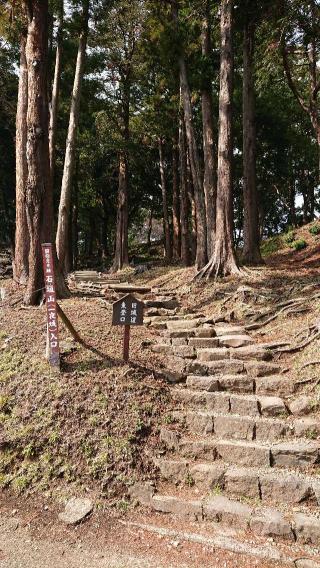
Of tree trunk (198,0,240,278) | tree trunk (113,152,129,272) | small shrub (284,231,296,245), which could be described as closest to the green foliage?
small shrub (284,231,296,245)

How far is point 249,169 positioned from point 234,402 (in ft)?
27.4

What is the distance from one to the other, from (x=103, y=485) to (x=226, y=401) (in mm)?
1817

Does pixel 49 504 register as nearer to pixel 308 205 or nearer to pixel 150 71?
pixel 150 71

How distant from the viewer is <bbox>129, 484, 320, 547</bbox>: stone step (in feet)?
11.8

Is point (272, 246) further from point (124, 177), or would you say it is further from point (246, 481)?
point (246, 481)

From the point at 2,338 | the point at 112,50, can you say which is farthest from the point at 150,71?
the point at 2,338

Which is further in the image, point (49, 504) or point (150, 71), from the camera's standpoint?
point (150, 71)

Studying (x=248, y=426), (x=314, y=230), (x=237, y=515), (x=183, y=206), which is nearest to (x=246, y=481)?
(x=237, y=515)

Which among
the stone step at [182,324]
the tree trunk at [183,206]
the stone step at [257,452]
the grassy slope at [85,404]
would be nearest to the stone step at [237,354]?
the grassy slope at [85,404]

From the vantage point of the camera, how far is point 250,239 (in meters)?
11.4

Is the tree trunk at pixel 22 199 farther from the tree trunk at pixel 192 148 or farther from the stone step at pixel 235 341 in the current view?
the stone step at pixel 235 341

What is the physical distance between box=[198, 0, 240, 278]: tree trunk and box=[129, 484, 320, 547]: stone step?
21.0ft

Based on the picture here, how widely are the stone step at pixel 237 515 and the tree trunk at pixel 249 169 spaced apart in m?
7.98

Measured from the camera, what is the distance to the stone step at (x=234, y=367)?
582 centimetres
